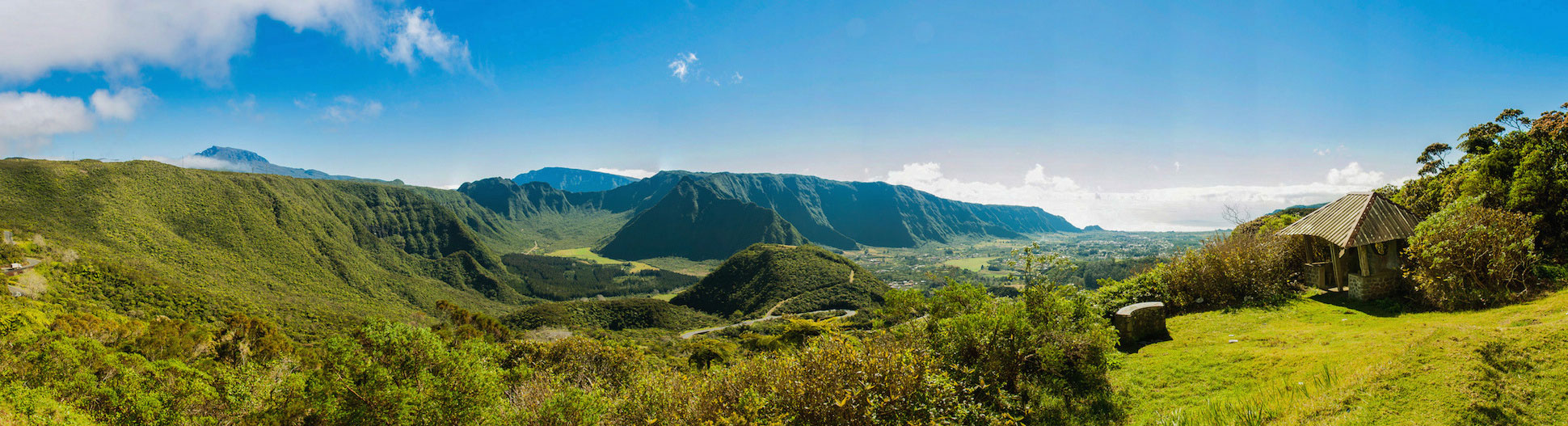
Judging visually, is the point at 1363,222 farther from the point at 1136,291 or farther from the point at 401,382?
the point at 401,382

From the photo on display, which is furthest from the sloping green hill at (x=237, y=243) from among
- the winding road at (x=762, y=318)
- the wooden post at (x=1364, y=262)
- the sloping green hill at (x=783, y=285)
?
the wooden post at (x=1364, y=262)

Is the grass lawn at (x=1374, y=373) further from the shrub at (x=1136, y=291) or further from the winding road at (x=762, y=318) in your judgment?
the winding road at (x=762, y=318)

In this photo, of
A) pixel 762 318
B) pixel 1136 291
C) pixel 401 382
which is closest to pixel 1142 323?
pixel 1136 291

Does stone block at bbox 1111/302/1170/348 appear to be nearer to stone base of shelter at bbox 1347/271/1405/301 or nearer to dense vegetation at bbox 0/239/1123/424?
dense vegetation at bbox 0/239/1123/424

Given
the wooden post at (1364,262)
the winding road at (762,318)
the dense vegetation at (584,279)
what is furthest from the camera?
the dense vegetation at (584,279)

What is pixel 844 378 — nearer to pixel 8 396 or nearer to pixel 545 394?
pixel 545 394

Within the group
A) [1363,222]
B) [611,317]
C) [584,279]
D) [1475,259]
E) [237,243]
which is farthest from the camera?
[584,279]
